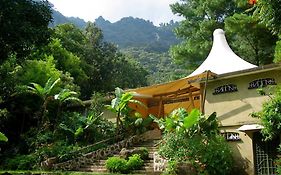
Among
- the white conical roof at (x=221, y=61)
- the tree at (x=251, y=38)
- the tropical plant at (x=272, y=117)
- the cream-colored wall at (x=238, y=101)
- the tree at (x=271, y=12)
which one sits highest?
the tree at (x=251, y=38)

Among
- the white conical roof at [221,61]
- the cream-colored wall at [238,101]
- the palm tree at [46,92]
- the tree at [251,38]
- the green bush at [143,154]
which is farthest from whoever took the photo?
the tree at [251,38]

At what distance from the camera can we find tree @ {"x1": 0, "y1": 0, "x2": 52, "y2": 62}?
11.1m

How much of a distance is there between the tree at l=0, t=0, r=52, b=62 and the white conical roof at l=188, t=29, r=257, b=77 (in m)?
9.76

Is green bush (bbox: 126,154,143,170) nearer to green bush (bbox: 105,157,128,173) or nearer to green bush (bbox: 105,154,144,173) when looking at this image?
green bush (bbox: 105,154,144,173)

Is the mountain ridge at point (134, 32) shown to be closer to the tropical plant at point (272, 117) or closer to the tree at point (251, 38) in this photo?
the tree at point (251, 38)

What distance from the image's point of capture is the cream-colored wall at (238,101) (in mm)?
15391

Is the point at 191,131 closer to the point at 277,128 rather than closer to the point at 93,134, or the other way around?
the point at 277,128

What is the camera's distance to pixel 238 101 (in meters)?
15.9

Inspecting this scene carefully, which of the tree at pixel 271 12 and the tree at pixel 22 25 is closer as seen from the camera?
the tree at pixel 271 12

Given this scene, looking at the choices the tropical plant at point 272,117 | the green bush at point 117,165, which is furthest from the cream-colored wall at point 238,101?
the green bush at point 117,165

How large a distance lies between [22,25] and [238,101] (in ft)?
29.6

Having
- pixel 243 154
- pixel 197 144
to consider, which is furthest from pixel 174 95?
pixel 197 144

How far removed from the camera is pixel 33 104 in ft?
75.7

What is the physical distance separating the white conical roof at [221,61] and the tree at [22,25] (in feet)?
32.0
